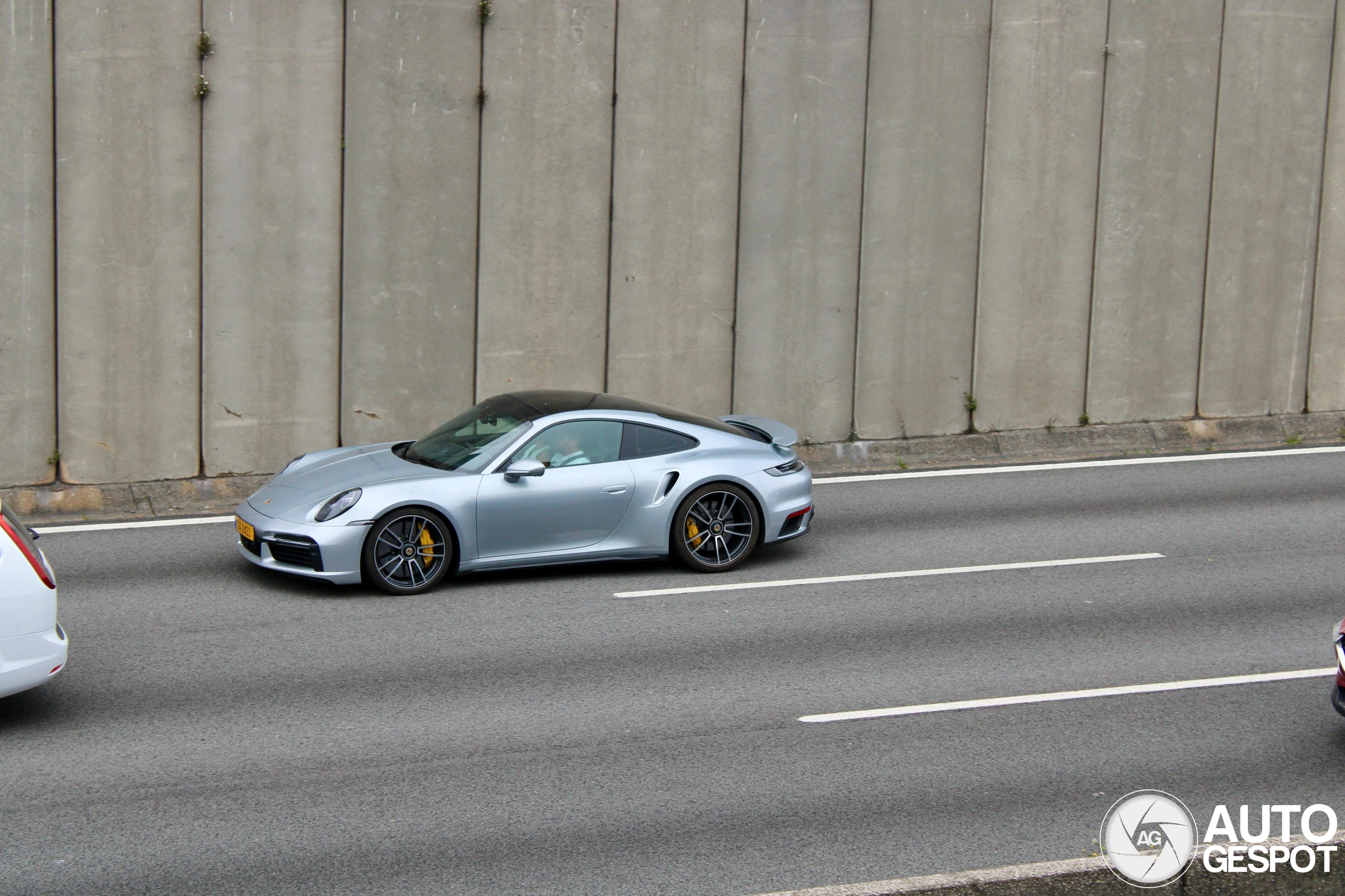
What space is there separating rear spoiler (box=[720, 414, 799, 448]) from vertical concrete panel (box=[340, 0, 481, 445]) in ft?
11.9

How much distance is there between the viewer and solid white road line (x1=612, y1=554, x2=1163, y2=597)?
975 centimetres

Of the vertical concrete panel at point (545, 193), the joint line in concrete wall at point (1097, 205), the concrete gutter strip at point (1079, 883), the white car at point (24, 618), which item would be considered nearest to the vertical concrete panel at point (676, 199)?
the vertical concrete panel at point (545, 193)

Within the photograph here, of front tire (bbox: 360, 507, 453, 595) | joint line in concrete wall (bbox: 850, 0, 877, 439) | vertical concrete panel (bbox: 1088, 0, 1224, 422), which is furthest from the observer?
vertical concrete panel (bbox: 1088, 0, 1224, 422)

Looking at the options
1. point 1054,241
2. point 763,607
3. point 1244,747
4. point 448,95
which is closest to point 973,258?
point 1054,241

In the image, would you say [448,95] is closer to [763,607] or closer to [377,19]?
[377,19]

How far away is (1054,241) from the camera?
1525 cm

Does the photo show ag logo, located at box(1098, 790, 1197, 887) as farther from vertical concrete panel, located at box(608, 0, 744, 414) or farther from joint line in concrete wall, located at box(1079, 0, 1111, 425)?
joint line in concrete wall, located at box(1079, 0, 1111, 425)

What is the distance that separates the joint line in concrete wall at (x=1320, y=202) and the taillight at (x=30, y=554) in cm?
1427

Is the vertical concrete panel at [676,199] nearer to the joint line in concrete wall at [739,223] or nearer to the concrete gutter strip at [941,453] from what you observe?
the joint line in concrete wall at [739,223]

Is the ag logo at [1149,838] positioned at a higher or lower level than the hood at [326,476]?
lower

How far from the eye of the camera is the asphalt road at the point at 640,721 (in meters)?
5.82

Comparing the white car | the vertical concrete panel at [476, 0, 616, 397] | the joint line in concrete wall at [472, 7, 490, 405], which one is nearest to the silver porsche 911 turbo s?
the white car

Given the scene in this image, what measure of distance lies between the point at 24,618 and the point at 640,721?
126 inches

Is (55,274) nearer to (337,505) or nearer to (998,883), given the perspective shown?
(337,505)
